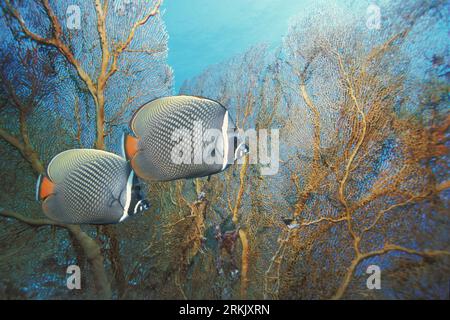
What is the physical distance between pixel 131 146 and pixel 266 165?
2616mm

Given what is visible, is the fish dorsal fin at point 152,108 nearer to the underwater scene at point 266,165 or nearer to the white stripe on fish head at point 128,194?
the white stripe on fish head at point 128,194

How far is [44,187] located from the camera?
1866mm

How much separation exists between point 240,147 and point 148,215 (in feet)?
8.39

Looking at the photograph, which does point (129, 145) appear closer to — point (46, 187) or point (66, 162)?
point (66, 162)

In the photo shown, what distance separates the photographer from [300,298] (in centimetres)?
334

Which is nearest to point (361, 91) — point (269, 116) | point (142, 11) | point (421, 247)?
point (269, 116)

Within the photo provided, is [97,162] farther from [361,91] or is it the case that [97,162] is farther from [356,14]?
[356,14]

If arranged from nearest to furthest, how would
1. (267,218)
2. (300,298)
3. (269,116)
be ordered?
(300,298), (267,218), (269,116)

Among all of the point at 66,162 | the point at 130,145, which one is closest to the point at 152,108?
the point at 130,145

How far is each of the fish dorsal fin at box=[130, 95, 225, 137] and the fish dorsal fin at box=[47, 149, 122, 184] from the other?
34 cm

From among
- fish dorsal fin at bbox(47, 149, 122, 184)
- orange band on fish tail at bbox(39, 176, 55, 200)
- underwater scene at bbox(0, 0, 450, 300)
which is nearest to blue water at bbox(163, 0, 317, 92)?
underwater scene at bbox(0, 0, 450, 300)

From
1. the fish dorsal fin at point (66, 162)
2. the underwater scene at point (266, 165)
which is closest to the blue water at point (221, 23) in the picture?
the underwater scene at point (266, 165)

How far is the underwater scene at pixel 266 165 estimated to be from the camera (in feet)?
10.3

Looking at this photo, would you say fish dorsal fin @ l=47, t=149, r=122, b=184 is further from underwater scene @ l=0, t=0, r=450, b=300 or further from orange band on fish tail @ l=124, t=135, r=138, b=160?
underwater scene @ l=0, t=0, r=450, b=300
